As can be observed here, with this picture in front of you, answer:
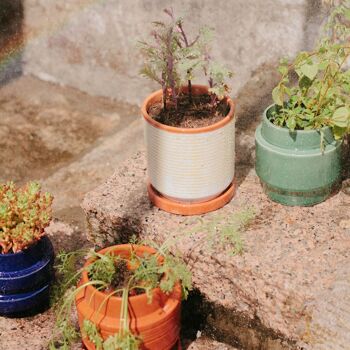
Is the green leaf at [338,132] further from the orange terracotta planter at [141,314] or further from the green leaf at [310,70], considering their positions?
the orange terracotta planter at [141,314]

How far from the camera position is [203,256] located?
2.37 meters

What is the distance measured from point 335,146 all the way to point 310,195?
0.23 metres

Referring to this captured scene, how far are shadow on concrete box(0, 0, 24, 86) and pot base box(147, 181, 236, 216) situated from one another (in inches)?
122

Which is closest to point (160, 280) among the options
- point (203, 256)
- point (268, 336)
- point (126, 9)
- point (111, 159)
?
point (203, 256)

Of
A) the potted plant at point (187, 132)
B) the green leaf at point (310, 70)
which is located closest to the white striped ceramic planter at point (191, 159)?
the potted plant at point (187, 132)

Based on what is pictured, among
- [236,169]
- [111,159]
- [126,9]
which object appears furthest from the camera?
[126,9]

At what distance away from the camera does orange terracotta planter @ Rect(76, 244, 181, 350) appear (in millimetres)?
2146

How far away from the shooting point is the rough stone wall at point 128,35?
367 centimetres

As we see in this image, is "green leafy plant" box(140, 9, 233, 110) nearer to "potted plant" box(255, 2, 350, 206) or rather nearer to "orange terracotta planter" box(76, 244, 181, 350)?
"potted plant" box(255, 2, 350, 206)

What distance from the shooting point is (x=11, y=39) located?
205 inches

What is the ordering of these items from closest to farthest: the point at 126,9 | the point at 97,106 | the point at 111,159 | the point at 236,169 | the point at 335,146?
the point at 335,146, the point at 236,169, the point at 111,159, the point at 126,9, the point at 97,106

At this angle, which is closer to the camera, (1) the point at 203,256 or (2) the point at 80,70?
(1) the point at 203,256

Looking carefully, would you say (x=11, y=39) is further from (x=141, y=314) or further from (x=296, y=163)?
(x=141, y=314)

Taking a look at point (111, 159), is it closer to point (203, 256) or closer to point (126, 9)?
point (126, 9)
